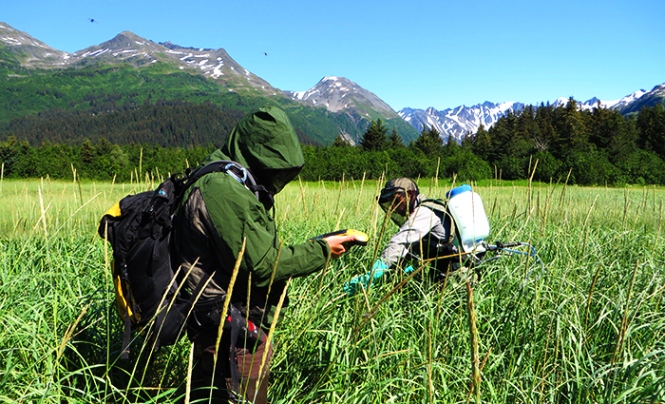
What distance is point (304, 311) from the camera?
3049 millimetres

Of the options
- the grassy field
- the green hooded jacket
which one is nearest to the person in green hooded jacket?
the green hooded jacket

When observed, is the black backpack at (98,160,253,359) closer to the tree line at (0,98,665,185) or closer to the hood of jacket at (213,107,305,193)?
the hood of jacket at (213,107,305,193)

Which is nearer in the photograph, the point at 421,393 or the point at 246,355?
the point at 246,355

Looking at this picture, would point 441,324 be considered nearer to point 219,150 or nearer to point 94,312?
point 219,150

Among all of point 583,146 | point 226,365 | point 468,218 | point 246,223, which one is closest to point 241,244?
point 246,223

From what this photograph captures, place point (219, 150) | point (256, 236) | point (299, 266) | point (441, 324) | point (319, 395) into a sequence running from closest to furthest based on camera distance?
point (256, 236)
point (299, 266)
point (219, 150)
point (319, 395)
point (441, 324)

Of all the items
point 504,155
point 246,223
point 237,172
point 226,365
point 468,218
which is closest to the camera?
point 246,223

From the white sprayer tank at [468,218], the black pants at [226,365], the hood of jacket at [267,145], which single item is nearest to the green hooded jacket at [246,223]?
the hood of jacket at [267,145]

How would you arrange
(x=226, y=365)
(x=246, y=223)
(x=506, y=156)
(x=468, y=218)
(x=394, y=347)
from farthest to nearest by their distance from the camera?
(x=506, y=156)
(x=468, y=218)
(x=394, y=347)
(x=226, y=365)
(x=246, y=223)

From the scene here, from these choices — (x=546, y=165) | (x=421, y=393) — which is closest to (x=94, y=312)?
(x=421, y=393)

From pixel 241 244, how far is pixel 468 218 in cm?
225

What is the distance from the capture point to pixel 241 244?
6.46ft

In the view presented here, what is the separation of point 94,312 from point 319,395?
5.22ft

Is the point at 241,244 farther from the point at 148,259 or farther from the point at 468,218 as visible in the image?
the point at 468,218
